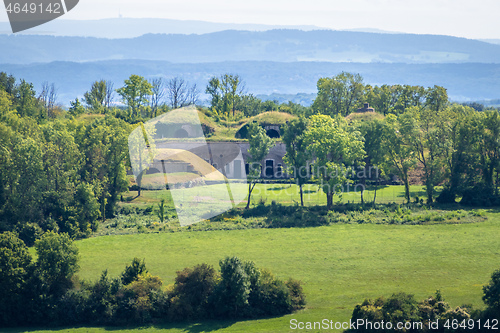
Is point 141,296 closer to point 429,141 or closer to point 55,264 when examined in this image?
point 55,264

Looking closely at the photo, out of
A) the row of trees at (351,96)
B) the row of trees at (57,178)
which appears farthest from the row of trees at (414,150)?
the row of trees at (351,96)

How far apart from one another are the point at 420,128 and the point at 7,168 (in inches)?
1305

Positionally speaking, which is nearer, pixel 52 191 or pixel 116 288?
pixel 116 288

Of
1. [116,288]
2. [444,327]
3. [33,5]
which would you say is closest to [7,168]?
[33,5]

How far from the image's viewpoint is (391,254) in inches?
1244

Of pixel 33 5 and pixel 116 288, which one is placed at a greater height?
pixel 33 5

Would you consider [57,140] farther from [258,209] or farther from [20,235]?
[258,209]

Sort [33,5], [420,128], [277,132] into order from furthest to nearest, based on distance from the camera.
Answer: [277,132], [420,128], [33,5]

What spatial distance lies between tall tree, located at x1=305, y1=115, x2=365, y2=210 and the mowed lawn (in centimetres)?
489

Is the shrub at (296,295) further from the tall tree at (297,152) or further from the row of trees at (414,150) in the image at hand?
the tall tree at (297,152)

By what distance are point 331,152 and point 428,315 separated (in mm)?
23916

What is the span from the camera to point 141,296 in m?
24.6

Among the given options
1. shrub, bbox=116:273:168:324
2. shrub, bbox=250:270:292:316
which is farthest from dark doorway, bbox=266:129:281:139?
shrub, bbox=116:273:168:324

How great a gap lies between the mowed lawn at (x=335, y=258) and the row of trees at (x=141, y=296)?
0.76 metres
